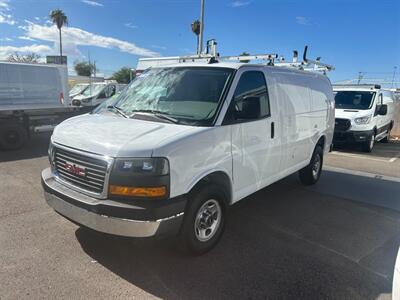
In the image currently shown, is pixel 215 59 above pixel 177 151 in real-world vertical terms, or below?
above

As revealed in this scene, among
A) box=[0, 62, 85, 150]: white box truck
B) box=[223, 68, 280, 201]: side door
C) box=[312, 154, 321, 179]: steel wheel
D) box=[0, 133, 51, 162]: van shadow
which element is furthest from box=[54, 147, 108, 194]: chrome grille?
box=[0, 62, 85, 150]: white box truck

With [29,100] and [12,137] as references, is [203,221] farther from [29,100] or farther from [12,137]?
[29,100]

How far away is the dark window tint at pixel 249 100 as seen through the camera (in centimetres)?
374

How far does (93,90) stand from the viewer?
19281mm

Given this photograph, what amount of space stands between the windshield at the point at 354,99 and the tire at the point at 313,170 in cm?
589

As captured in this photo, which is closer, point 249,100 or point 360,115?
point 249,100

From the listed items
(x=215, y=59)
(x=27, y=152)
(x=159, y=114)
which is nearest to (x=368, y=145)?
(x=215, y=59)

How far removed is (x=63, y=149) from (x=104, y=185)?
2.56 feet

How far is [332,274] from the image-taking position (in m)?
3.37

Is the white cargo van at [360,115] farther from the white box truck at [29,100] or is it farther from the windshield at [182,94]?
the white box truck at [29,100]

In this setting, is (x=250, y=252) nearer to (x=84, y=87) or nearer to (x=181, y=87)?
(x=181, y=87)

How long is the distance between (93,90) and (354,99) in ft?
46.4

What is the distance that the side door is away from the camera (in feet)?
12.3

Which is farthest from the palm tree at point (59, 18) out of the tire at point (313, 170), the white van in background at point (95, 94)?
the tire at point (313, 170)
